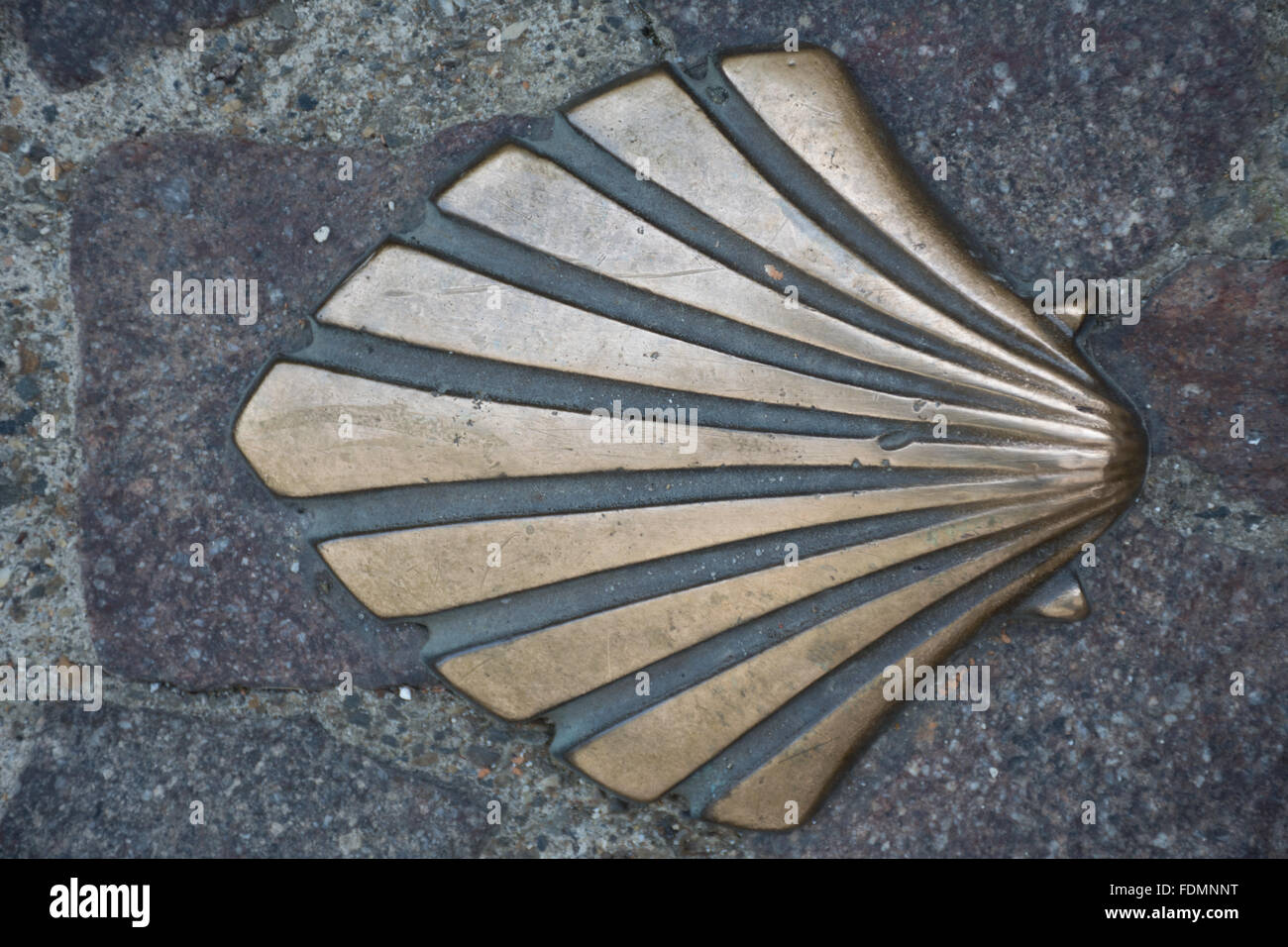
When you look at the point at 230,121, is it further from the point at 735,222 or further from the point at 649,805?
the point at 649,805

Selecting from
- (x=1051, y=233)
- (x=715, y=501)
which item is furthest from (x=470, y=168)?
(x=1051, y=233)

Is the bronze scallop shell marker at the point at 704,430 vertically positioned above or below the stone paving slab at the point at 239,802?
above

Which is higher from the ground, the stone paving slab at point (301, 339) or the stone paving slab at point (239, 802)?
the stone paving slab at point (301, 339)

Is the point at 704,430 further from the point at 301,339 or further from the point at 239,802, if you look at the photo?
the point at 239,802

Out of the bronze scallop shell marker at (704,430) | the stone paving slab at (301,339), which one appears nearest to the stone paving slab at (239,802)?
the stone paving slab at (301,339)

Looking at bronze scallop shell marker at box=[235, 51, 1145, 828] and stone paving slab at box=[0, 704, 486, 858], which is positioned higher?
bronze scallop shell marker at box=[235, 51, 1145, 828]

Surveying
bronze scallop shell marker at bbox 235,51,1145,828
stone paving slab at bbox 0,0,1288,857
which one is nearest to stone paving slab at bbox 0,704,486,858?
stone paving slab at bbox 0,0,1288,857

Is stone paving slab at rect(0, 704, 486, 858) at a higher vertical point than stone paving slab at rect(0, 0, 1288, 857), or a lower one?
lower

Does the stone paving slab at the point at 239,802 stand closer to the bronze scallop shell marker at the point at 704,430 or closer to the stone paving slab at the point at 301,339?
the stone paving slab at the point at 301,339

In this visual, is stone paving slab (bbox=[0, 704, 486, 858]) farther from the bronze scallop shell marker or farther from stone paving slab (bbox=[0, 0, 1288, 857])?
the bronze scallop shell marker
